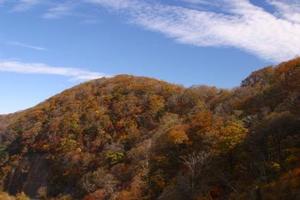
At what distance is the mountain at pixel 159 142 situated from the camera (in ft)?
149

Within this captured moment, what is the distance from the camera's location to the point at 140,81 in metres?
112

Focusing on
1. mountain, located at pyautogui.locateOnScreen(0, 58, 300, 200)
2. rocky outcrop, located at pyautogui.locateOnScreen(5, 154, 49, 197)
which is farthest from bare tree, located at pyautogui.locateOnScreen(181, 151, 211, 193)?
rocky outcrop, located at pyautogui.locateOnScreen(5, 154, 49, 197)

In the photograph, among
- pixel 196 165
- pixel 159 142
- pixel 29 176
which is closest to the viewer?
pixel 196 165

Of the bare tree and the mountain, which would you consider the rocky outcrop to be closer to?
the mountain

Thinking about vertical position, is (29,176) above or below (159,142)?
below

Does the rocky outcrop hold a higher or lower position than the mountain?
lower

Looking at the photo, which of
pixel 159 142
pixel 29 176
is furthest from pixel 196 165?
pixel 29 176

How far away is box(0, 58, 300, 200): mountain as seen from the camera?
4547 cm

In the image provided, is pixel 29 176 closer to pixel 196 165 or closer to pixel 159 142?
pixel 159 142

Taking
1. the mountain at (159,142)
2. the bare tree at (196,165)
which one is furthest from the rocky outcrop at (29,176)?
the bare tree at (196,165)

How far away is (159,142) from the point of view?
6481 cm

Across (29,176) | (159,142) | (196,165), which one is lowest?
(29,176)

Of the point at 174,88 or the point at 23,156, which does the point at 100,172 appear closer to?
the point at 23,156

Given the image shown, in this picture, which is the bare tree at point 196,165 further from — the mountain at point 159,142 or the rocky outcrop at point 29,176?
the rocky outcrop at point 29,176
